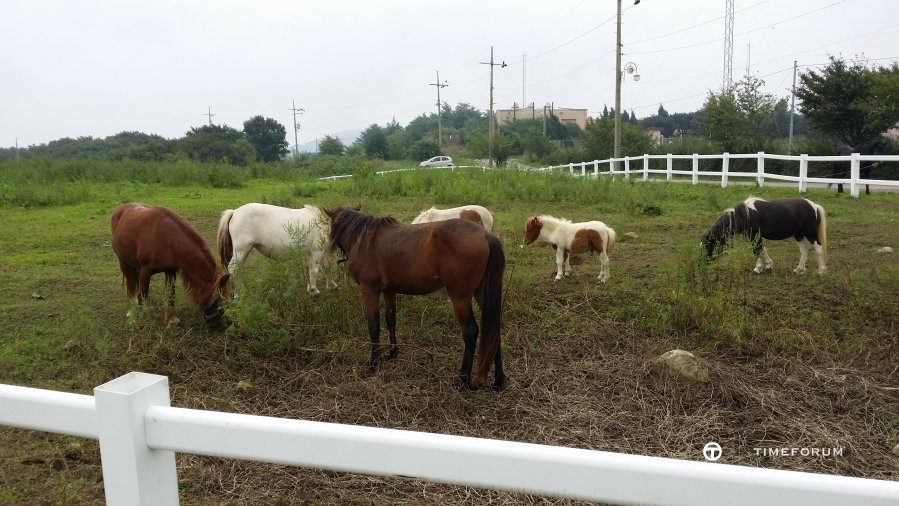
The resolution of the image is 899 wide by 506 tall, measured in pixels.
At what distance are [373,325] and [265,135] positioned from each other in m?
55.7

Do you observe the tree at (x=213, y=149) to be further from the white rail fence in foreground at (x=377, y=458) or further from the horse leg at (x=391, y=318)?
the white rail fence in foreground at (x=377, y=458)

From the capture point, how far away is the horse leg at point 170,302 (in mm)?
6092

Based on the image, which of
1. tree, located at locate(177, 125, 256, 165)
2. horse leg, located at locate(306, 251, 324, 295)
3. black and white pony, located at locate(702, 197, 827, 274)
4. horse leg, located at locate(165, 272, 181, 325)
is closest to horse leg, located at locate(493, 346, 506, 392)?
horse leg, located at locate(306, 251, 324, 295)

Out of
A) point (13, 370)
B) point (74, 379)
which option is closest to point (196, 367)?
point (74, 379)

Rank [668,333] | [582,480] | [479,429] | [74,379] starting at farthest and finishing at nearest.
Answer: [668,333] < [74,379] < [479,429] < [582,480]

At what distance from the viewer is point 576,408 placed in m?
4.61

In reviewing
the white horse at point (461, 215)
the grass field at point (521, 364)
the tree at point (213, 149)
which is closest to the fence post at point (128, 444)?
the grass field at point (521, 364)

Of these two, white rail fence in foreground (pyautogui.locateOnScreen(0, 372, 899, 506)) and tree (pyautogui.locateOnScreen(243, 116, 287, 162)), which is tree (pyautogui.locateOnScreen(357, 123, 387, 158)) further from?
white rail fence in foreground (pyautogui.locateOnScreen(0, 372, 899, 506))

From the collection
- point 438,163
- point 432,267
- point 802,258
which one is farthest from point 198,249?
point 438,163

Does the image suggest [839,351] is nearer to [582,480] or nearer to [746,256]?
[746,256]

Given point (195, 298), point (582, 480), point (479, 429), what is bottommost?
point (479, 429)

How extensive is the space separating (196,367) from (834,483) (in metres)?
5.14

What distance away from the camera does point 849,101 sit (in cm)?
2417

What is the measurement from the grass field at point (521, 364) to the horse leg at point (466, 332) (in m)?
0.13
